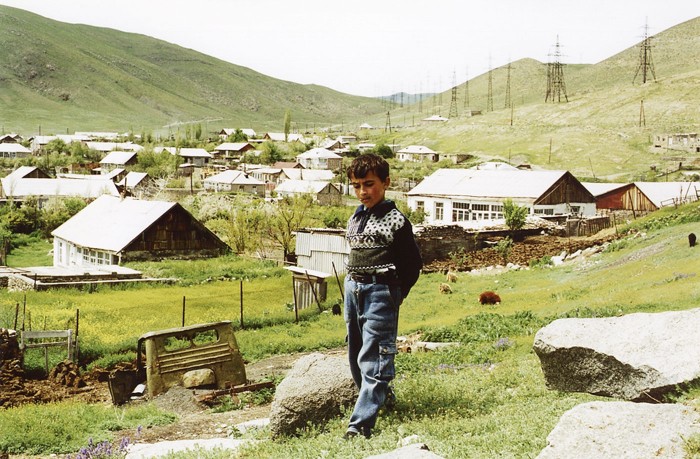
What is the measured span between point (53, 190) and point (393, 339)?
Result: 91.9 metres

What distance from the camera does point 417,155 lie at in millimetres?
135625

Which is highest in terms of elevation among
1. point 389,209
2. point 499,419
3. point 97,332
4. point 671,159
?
point 671,159

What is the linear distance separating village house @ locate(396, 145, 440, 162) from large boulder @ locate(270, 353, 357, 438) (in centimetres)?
12502

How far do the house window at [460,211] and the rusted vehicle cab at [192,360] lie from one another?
46.7 m

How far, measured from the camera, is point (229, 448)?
25.0ft

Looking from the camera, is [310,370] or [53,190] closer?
[310,370]

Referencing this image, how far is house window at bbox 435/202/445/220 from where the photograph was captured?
62.2 meters

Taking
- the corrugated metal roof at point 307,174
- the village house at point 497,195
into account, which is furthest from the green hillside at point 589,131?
the village house at point 497,195

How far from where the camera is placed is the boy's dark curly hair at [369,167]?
7.21m

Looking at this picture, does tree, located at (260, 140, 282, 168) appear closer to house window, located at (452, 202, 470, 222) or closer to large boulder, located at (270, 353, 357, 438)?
house window, located at (452, 202, 470, 222)

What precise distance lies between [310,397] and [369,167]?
8.47 feet

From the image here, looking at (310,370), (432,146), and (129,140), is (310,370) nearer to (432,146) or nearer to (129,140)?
(432,146)

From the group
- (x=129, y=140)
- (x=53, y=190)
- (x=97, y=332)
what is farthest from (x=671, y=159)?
(x=129, y=140)

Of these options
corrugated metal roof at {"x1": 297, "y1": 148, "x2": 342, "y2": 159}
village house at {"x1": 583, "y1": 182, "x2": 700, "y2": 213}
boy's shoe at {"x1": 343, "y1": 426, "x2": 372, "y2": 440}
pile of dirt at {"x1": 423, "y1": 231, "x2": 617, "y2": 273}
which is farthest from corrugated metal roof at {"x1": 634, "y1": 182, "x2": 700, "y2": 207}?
corrugated metal roof at {"x1": 297, "y1": 148, "x2": 342, "y2": 159}
